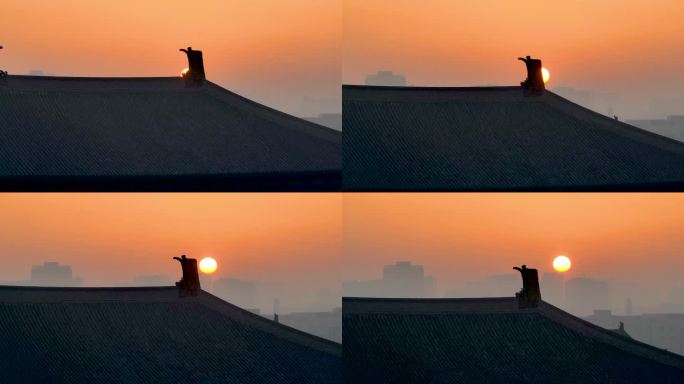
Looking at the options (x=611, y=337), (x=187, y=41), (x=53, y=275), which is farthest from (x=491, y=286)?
(x=53, y=275)

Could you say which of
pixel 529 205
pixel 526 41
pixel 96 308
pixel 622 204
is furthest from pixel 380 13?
pixel 96 308

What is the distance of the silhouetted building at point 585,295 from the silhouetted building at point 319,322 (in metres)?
2.72

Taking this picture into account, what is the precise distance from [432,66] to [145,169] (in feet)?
12.4

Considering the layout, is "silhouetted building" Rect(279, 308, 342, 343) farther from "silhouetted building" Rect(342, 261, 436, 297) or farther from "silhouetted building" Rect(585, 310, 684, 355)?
"silhouetted building" Rect(585, 310, 684, 355)

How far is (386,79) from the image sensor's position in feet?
43.2

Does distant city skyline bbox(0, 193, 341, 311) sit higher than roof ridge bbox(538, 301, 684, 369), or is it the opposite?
distant city skyline bbox(0, 193, 341, 311)

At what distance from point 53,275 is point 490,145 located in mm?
5525

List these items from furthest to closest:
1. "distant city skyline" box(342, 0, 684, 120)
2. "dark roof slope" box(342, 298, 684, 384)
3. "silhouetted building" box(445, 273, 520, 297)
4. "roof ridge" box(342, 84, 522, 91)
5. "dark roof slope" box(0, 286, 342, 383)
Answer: "roof ridge" box(342, 84, 522, 91) < "distant city skyline" box(342, 0, 684, 120) < "silhouetted building" box(445, 273, 520, 297) < "dark roof slope" box(342, 298, 684, 384) < "dark roof slope" box(0, 286, 342, 383)

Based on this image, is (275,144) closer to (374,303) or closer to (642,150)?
(374,303)

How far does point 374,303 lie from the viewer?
40.6 ft

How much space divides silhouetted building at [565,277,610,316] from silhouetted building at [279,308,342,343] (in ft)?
8.92

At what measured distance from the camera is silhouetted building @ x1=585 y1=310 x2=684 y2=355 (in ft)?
40.2

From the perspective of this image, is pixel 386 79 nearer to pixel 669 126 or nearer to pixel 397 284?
pixel 397 284

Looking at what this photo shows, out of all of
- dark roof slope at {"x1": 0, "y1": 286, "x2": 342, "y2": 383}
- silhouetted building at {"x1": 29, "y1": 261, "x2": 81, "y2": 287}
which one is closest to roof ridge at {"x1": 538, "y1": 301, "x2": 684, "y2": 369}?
dark roof slope at {"x1": 0, "y1": 286, "x2": 342, "y2": 383}
